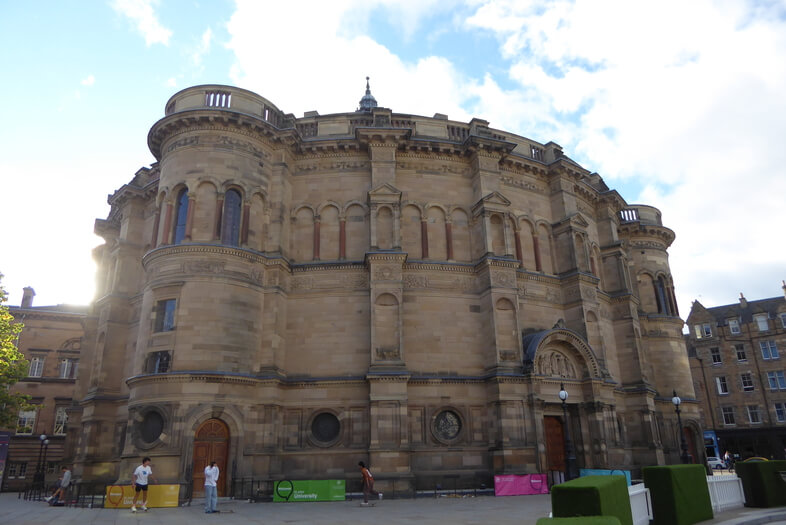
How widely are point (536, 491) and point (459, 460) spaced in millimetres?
3637

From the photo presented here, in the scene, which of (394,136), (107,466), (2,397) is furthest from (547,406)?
(2,397)

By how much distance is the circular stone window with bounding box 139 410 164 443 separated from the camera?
22031 mm

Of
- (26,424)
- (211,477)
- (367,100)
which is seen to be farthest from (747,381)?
(26,424)

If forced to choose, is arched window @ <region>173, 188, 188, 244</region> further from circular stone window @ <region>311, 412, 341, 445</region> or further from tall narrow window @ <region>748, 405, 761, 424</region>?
tall narrow window @ <region>748, 405, 761, 424</region>

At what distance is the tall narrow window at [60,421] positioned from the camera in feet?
151

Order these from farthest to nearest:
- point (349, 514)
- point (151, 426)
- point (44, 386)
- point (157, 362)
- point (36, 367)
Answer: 1. point (36, 367)
2. point (44, 386)
3. point (157, 362)
4. point (151, 426)
5. point (349, 514)

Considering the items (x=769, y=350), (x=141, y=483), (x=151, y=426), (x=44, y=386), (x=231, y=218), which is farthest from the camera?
(x=769, y=350)

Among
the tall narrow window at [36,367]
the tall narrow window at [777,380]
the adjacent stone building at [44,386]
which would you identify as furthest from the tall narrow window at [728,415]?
the tall narrow window at [36,367]

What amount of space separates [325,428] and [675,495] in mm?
15719

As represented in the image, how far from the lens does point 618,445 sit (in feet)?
91.9

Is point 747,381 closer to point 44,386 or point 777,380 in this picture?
point 777,380

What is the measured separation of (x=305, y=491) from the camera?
2091 cm

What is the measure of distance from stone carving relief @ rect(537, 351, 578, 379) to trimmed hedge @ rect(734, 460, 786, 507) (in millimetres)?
10358

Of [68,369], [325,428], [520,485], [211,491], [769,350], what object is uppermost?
[769,350]
